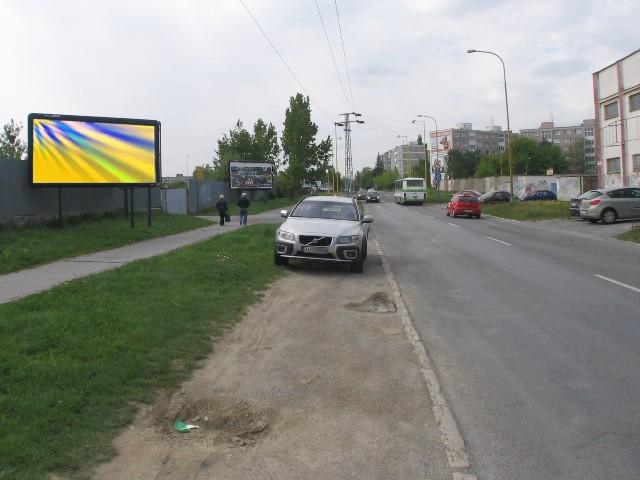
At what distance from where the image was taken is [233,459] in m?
3.65

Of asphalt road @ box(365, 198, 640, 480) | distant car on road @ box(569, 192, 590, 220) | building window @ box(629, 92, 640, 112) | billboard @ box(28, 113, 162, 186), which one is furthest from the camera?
building window @ box(629, 92, 640, 112)

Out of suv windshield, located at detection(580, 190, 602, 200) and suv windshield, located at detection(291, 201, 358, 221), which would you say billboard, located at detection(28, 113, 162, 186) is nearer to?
suv windshield, located at detection(291, 201, 358, 221)

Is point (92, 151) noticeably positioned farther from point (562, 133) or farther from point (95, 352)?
point (562, 133)

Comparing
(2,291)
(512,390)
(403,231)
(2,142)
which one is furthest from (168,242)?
(2,142)

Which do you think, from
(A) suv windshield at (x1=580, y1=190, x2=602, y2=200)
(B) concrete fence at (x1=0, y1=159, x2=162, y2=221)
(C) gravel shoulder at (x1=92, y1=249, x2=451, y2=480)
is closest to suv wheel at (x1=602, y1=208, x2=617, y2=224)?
(A) suv windshield at (x1=580, y1=190, x2=602, y2=200)

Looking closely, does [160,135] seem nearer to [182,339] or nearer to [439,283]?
[439,283]

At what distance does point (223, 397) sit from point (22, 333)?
241 centimetres

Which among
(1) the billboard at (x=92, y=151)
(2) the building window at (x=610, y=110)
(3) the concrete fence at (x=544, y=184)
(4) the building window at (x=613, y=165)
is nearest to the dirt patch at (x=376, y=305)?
(1) the billboard at (x=92, y=151)

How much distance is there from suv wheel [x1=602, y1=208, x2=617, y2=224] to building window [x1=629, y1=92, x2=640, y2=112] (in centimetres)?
1948

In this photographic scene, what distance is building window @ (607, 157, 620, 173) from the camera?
147 feet

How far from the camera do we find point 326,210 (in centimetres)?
1328

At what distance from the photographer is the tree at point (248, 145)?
59.6 m

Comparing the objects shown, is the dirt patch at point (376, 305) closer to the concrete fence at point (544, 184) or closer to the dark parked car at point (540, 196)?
the concrete fence at point (544, 184)

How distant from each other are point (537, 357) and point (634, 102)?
142ft
